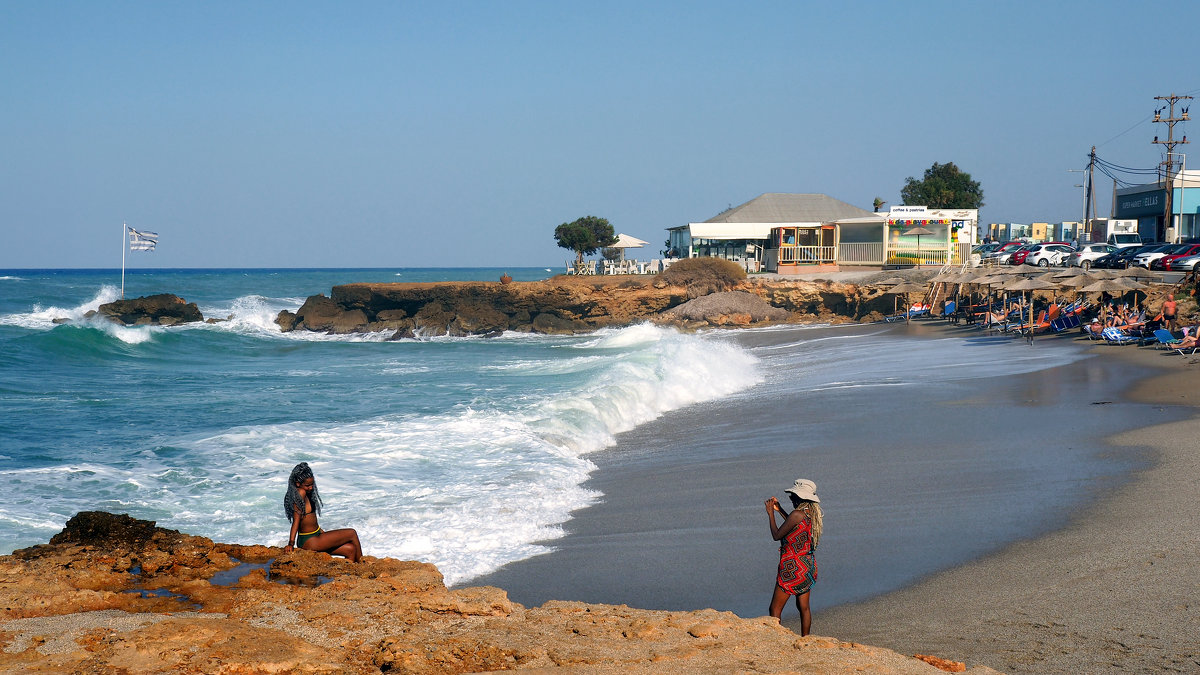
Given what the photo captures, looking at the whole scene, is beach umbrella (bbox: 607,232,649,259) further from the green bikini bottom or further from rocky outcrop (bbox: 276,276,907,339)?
the green bikini bottom

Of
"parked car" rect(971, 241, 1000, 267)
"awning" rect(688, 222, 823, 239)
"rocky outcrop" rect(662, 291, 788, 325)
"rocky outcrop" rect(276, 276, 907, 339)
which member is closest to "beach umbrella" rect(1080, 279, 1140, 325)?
"parked car" rect(971, 241, 1000, 267)

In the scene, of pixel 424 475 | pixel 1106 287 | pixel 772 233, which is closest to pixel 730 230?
pixel 772 233

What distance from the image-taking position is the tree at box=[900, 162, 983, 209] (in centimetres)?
6956

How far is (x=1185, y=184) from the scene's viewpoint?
55750mm

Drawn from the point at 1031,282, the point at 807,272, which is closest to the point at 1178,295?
the point at 1031,282

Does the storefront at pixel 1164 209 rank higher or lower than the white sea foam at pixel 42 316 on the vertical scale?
higher

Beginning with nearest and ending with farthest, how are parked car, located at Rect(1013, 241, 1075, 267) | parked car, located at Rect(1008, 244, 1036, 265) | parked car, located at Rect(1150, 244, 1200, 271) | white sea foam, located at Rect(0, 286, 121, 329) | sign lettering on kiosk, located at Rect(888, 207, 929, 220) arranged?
parked car, located at Rect(1150, 244, 1200, 271) < parked car, located at Rect(1013, 241, 1075, 267) < parked car, located at Rect(1008, 244, 1036, 265) < sign lettering on kiosk, located at Rect(888, 207, 929, 220) < white sea foam, located at Rect(0, 286, 121, 329)

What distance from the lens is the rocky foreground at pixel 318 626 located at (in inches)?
174

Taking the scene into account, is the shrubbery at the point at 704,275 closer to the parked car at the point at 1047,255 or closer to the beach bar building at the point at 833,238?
the beach bar building at the point at 833,238

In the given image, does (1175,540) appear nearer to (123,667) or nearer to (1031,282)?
(123,667)

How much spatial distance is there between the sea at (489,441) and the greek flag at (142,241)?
1431cm

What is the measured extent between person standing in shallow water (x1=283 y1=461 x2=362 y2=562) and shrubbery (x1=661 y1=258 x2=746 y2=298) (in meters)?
37.2

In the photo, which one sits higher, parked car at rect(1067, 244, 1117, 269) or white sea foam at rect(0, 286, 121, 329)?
parked car at rect(1067, 244, 1117, 269)

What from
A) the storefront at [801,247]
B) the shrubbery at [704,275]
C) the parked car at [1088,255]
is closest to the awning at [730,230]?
the storefront at [801,247]
